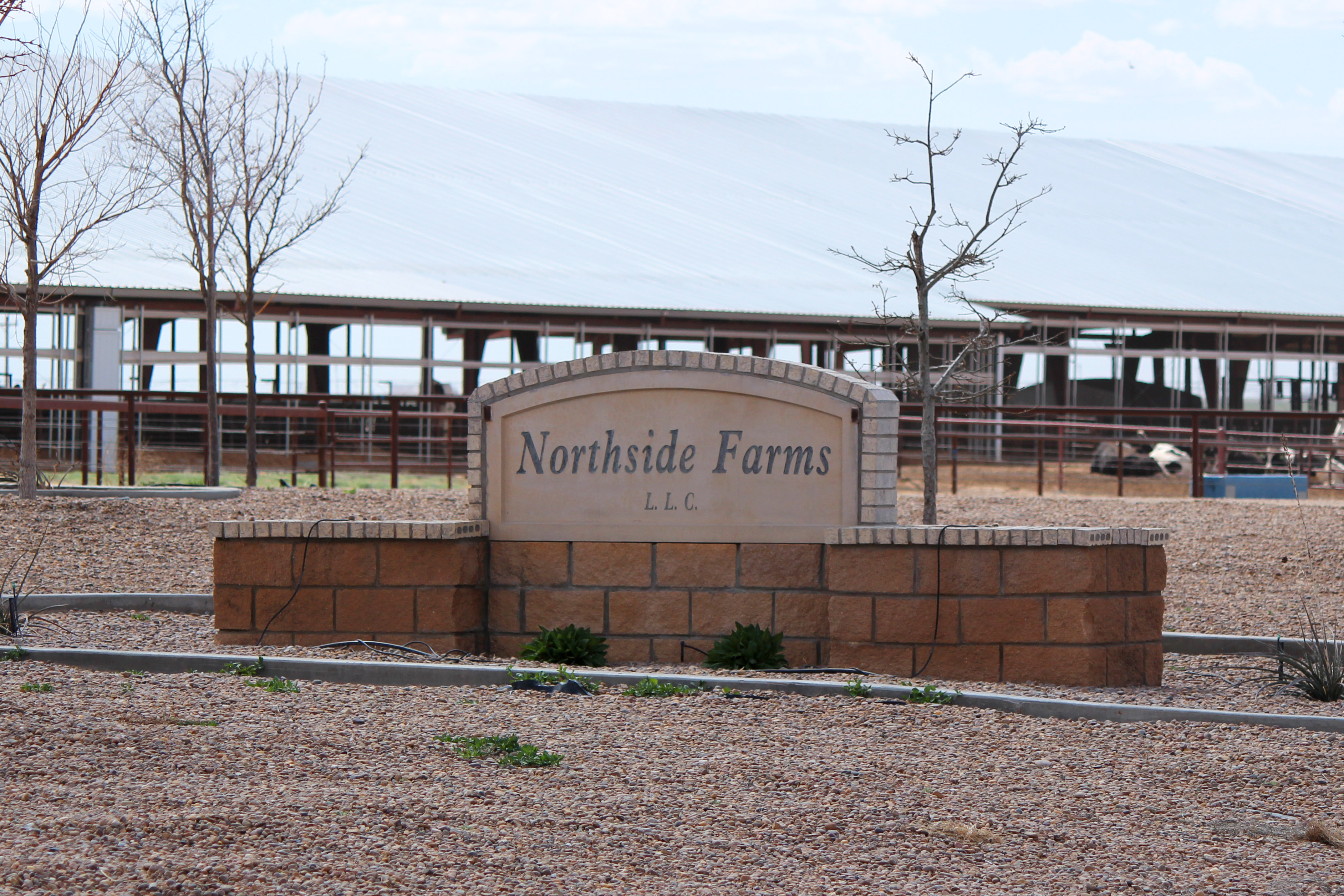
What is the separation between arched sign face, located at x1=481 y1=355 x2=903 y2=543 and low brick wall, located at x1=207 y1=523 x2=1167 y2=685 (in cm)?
13

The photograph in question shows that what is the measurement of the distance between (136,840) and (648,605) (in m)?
3.75

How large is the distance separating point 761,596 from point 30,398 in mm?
8598

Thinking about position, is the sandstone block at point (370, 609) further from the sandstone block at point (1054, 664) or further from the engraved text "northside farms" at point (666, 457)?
the sandstone block at point (1054, 664)

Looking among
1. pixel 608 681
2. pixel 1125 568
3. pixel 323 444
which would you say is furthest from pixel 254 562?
pixel 323 444

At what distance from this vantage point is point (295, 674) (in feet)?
20.7

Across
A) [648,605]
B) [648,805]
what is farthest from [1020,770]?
[648,605]

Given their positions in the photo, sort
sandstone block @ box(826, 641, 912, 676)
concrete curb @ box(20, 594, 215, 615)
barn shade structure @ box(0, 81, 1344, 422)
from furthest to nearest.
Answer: barn shade structure @ box(0, 81, 1344, 422) → concrete curb @ box(20, 594, 215, 615) → sandstone block @ box(826, 641, 912, 676)

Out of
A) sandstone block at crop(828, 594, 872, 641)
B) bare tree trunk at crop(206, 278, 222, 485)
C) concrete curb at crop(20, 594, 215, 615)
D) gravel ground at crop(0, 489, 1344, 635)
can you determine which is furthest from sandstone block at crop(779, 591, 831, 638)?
bare tree trunk at crop(206, 278, 222, 485)

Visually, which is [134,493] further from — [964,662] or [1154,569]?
[1154,569]

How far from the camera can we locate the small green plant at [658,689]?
602 cm

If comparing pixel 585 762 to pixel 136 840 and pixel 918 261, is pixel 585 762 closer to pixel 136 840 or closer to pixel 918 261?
pixel 136 840

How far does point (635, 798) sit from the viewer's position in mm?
4363

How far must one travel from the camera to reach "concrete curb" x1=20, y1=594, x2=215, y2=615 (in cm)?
859

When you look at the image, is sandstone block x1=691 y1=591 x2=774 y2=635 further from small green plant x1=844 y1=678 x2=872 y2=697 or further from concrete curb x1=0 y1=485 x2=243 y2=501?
concrete curb x1=0 y1=485 x2=243 y2=501
